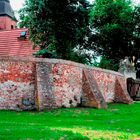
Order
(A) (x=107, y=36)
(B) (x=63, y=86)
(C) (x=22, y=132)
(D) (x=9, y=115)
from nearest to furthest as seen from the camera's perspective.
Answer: (C) (x=22, y=132), (D) (x=9, y=115), (B) (x=63, y=86), (A) (x=107, y=36)

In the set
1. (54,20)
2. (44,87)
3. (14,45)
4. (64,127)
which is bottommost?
(64,127)

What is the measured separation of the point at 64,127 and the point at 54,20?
50.7ft

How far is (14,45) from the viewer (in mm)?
33812

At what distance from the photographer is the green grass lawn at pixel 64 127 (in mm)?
11234

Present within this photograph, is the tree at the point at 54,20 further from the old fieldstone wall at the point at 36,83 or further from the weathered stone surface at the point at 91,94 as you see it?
the old fieldstone wall at the point at 36,83

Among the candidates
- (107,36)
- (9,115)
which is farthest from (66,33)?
(107,36)

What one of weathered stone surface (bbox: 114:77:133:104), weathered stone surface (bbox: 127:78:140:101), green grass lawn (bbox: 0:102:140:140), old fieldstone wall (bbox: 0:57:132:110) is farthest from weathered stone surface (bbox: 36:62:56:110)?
weathered stone surface (bbox: 127:78:140:101)

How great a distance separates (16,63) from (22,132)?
8173mm

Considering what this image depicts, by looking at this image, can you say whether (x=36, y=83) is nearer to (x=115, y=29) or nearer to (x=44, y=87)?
(x=44, y=87)

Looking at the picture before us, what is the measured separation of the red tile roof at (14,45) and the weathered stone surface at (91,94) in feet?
33.2

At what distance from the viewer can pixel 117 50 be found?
4544cm

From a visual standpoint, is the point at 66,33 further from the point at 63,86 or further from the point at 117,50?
the point at 117,50

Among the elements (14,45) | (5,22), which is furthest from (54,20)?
(5,22)

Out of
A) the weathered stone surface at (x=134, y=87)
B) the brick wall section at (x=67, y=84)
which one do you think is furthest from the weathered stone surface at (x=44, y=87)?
the weathered stone surface at (x=134, y=87)
